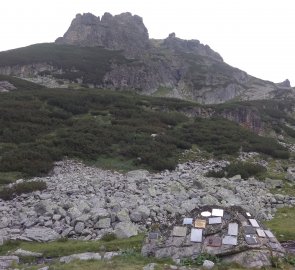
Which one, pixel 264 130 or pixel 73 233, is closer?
pixel 73 233

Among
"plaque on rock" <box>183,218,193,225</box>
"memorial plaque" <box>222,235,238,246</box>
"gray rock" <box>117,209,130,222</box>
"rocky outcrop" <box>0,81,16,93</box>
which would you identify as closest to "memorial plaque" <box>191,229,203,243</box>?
"plaque on rock" <box>183,218,193,225</box>

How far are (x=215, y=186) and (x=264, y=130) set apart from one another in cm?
3840

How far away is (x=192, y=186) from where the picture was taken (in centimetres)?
2509

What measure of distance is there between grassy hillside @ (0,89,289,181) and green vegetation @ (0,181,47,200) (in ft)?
11.7

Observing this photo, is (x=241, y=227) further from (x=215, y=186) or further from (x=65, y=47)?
(x=65, y=47)

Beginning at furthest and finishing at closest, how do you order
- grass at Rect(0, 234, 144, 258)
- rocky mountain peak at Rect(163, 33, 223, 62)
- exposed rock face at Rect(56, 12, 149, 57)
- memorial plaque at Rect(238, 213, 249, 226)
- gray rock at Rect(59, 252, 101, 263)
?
1. rocky mountain peak at Rect(163, 33, 223, 62)
2. exposed rock face at Rect(56, 12, 149, 57)
3. grass at Rect(0, 234, 144, 258)
4. memorial plaque at Rect(238, 213, 249, 226)
5. gray rock at Rect(59, 252, 101, 263)

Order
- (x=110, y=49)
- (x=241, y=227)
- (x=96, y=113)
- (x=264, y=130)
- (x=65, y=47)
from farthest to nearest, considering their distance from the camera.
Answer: (x=110, y=49) → (x=65, y=47) → (x=264, y=130) → (x=96, y=113) → (x=241, y=227)

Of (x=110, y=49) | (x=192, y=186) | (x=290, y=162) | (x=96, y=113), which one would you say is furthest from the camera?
(x=110, y=49)

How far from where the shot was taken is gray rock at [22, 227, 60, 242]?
16.8 m

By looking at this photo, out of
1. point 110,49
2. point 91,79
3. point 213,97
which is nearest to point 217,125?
point 91,79

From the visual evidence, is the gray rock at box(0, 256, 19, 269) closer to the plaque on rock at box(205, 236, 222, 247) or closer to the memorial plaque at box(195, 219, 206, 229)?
the memorial plaque at box(195, 219, 206, 229)

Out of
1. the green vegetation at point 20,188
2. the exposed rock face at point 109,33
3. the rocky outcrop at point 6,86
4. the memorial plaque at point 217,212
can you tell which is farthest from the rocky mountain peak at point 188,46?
the memorial plaque at point 217,212

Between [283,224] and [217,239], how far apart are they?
7835 millimetres

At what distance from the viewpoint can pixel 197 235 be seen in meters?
13.6
